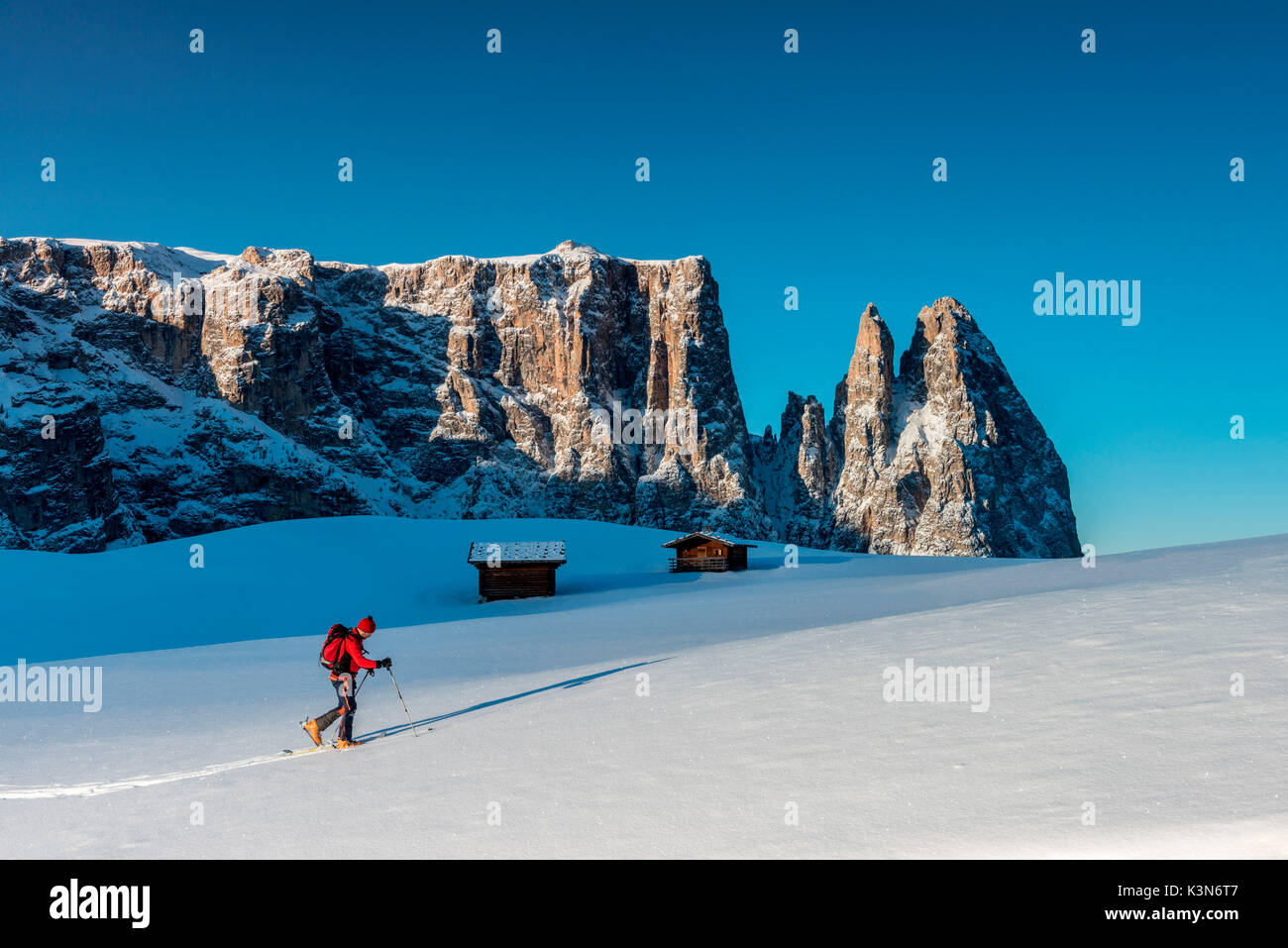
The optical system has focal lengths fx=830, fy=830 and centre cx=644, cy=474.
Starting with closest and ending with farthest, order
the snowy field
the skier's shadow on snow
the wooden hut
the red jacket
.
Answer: the snowy field
the red jacket
the skier's shadow on snow
the wooden hut

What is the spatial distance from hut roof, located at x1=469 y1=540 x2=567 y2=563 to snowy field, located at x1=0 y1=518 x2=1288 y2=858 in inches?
713

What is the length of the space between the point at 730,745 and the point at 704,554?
41.3 meters

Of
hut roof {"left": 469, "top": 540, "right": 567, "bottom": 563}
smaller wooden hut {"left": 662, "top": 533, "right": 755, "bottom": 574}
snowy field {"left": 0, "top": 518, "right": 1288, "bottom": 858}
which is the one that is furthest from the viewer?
smaller wooden hut {"left": 662, "top": 533, "right": 755, "bottom": 574}

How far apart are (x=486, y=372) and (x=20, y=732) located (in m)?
169

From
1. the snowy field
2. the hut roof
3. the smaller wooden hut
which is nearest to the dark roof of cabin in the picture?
the smaller wooden hut

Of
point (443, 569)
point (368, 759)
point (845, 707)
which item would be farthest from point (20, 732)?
point (443, 569)

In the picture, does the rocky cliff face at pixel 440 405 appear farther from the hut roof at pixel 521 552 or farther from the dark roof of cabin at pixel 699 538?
the dark roof of cabin at pixel 699 538

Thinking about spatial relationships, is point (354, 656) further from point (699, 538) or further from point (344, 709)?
point (699, 538)

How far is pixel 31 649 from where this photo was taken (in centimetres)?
2605

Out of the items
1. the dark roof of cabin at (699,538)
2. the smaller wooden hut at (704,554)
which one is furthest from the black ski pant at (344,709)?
the dark roof of cabin at (699,538)

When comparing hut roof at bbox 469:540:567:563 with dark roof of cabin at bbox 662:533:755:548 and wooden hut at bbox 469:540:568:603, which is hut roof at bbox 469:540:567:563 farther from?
dark roof of cabin at bbox 662:533:755:548

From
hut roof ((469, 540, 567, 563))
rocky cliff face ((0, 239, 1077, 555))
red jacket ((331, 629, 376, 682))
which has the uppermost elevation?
rocky cliff face ((0, 239, 1077, 555))

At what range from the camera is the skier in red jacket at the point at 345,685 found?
11164 millimetres

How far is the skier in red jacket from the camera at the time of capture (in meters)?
11.2
